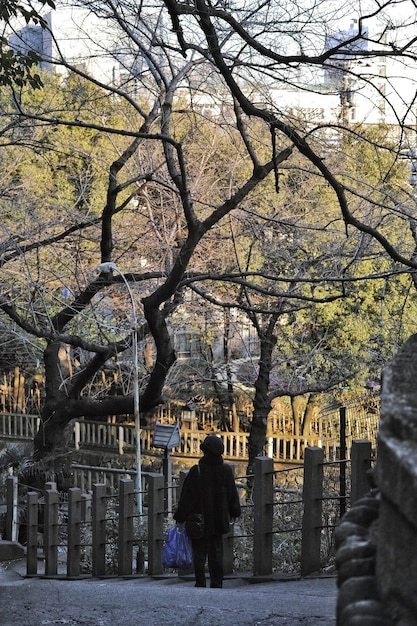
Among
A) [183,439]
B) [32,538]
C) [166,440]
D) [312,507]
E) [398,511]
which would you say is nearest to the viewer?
[398,511]

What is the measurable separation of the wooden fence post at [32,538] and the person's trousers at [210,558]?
453cm

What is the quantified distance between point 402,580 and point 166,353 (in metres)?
13.2

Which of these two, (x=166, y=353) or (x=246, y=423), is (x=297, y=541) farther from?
(x=246, y=423)

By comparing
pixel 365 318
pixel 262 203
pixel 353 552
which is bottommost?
pixel 353 552

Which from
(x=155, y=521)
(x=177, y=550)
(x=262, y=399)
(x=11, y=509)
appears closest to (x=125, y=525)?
(x=155, y=521)

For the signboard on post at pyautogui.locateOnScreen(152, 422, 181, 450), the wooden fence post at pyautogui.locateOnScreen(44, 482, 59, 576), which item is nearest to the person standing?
the wooden fence post at pyautogui.locateOnScreen(44, 482, 59, 576)

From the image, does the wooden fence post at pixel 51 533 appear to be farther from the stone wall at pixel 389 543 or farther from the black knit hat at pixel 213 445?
the stone wall at pixel 389 543

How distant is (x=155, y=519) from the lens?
34.0 feet

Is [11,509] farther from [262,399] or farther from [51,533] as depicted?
[262,399]

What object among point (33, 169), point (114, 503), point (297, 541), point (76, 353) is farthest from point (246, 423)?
point (297, 541)

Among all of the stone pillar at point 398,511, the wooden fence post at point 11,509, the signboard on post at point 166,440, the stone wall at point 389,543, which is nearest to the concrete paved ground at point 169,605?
the stone wall at point 389,543

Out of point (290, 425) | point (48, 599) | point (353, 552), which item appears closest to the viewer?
point (353, 552)

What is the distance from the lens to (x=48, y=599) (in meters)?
7.58

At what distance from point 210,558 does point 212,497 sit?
55 cm
